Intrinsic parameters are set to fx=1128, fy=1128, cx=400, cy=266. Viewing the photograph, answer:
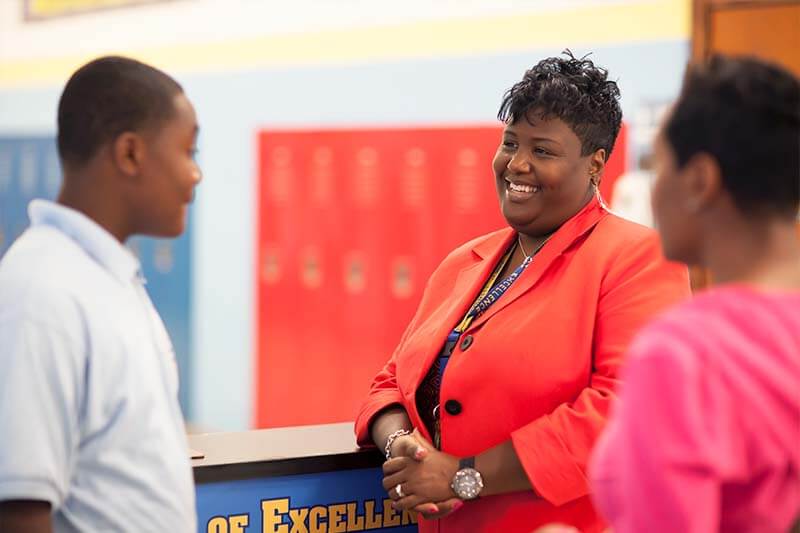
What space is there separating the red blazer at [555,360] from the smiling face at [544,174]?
39 millimetres

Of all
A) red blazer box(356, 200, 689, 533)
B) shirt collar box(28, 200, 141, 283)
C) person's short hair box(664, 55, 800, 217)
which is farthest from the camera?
red blazer box(356, 200, 689, 533)

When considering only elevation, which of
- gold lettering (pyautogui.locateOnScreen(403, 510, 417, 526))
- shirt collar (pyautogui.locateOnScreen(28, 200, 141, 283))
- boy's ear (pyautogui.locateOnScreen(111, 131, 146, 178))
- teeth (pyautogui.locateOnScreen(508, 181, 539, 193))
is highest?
boy's ear (pyautogui.locateOnScreen(111, 131, 146, 178))

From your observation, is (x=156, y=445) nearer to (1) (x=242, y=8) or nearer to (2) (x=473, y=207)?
(2) (x=473, y=207)

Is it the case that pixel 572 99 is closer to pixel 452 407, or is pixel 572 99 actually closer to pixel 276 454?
pixel 452 407

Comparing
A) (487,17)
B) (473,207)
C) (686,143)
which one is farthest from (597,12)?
(686,143)

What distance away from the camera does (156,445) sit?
1.43 metres

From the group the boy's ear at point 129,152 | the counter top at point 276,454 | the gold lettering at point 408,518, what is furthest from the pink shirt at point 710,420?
the gold lettering at point 408,518

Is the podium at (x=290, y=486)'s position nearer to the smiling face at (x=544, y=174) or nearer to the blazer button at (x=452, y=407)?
the blazer button at (x=452, y=407)

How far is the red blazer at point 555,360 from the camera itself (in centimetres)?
192

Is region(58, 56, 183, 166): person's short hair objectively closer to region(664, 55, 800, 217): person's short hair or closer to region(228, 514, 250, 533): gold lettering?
region(664, 55, 800, 217): person's short hair

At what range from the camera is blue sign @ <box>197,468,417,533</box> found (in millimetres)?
2139

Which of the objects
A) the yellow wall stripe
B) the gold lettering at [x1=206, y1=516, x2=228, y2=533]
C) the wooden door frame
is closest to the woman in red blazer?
→ the gold lettering at [x1=206, y1=516, x2=228, y2=533]

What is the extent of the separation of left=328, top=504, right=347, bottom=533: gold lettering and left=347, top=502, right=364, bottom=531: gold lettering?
0.01m

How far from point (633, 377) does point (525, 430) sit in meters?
0.81
